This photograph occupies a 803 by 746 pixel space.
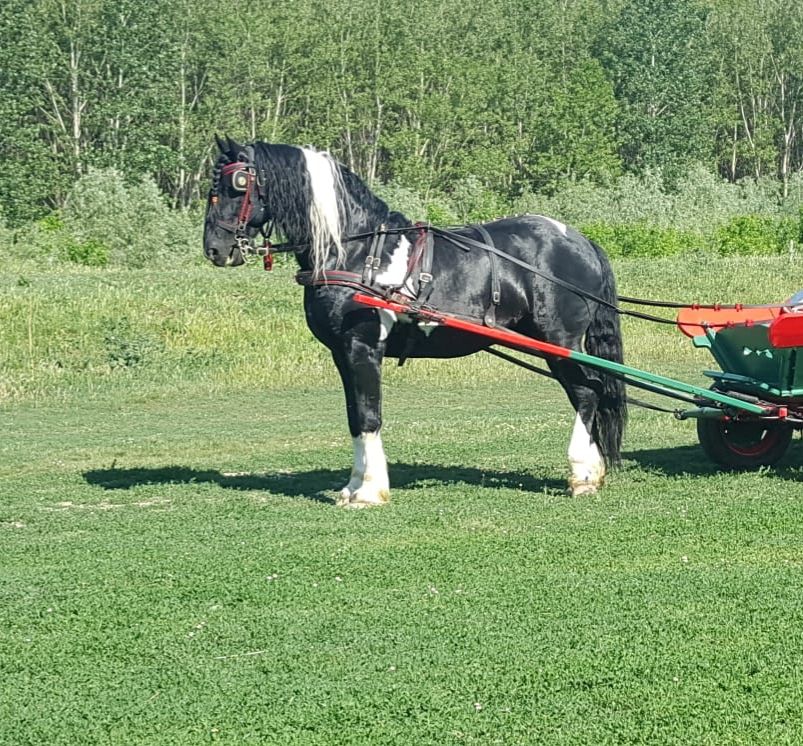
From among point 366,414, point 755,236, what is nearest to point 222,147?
point 366,414

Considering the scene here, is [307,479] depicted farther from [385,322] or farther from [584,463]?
[584,463]

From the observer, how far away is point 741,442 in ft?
36.1

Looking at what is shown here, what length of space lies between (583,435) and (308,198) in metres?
2.70

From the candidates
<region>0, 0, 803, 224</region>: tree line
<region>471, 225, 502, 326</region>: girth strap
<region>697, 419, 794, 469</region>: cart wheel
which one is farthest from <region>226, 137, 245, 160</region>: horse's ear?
<region>0, 0, 803, 224</region>: tree line

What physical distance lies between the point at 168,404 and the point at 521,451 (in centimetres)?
714

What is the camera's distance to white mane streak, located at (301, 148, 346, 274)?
9.84 metres

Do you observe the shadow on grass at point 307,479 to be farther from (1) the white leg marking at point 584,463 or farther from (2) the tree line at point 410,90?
(2) the tree line at point 410,90

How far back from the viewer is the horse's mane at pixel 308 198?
9.79 meters

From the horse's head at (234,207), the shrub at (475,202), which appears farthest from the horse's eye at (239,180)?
the shrub at (475,202)

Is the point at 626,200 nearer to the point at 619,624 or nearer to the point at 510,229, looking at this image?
the point at 510,229

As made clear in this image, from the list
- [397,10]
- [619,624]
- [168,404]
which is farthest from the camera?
[397,10]

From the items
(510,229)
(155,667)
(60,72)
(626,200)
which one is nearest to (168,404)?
(510,229)

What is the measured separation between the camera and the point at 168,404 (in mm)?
18562

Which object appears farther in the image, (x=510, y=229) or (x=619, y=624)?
(x=510, y=229)
